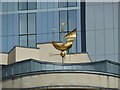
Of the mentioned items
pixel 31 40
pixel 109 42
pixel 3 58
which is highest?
pixel 31 40

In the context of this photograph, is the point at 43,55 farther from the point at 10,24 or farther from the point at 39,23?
the point at 10,24

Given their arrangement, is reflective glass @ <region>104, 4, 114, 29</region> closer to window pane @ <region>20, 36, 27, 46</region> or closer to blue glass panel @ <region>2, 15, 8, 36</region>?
window pane @ <region>20, 36, 27, 46</region>

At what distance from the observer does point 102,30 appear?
136 ft

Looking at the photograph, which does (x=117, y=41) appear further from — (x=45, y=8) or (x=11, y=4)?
(x=11, y=4)

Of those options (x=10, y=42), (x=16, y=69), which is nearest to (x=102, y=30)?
(x=10, y=42)

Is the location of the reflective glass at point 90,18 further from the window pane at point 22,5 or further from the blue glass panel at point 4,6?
the blue glass panel at point 4,6

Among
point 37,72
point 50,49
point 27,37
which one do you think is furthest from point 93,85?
point 27,37

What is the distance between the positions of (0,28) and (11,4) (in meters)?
2.36

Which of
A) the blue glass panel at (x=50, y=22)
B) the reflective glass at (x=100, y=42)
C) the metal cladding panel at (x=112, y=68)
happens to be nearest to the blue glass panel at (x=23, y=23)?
the blue glass panel at (x=50, y=22)

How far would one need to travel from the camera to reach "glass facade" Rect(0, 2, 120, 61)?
4078cm

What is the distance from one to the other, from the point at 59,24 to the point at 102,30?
13.2ft

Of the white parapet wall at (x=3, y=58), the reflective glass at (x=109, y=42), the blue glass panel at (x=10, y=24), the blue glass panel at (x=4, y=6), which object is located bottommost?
the white parapet wall at (x=3, y=58)

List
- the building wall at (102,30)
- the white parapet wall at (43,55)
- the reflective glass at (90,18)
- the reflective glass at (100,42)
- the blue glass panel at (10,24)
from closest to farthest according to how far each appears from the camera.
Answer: the white parapet wall at (43,55) → the building wall at (102,30) → the reflective glass at (100,42) → the reflective glass at (90,18) → the blue glass panel at (10,24)

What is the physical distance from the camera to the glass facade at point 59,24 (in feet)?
134
